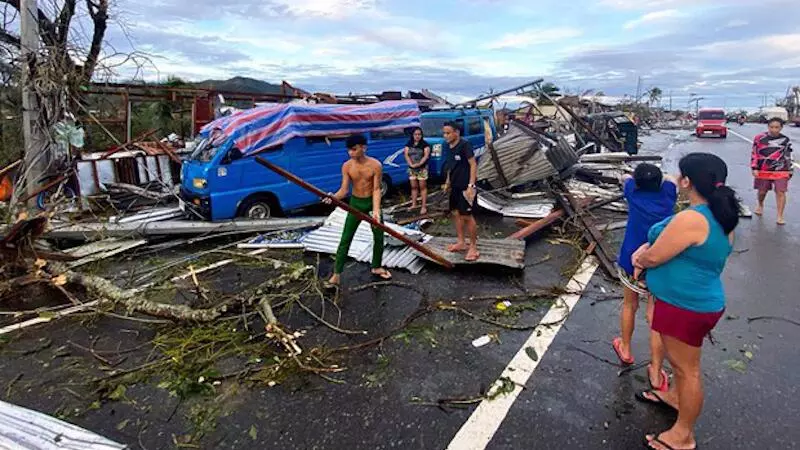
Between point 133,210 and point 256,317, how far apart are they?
19.4 ft

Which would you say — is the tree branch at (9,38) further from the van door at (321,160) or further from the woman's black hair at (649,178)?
the woman's black hair at (649,178)

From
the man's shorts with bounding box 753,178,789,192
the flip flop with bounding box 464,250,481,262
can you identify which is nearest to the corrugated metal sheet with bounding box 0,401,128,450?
the flip flop with bounding box 464,250,481,262

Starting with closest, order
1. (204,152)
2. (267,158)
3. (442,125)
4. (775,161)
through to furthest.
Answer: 1. (775,161)
2. (204,152)
3. (267,158)
4. (442,125)

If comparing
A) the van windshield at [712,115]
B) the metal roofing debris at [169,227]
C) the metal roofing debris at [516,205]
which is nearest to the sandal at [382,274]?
the metal roofing debris at [169,227]

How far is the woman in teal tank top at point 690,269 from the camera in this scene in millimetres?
2426

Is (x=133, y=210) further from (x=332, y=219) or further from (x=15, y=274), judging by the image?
(x=332, y=219)

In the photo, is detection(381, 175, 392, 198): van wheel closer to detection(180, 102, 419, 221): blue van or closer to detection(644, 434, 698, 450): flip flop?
detection(180, 102, 419, 221): blue van

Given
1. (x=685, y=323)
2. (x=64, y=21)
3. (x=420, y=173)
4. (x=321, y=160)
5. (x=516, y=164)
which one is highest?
(x=64, y=21)

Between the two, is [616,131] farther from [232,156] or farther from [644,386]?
[644,386]

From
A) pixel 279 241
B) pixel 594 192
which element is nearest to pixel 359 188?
pixel 279 241

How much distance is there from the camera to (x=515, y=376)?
3.67 meters

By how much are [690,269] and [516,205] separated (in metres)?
6.99

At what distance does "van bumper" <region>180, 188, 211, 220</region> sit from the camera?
7.85 meters

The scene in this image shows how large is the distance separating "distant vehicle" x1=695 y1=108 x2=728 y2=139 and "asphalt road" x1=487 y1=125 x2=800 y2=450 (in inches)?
1266
